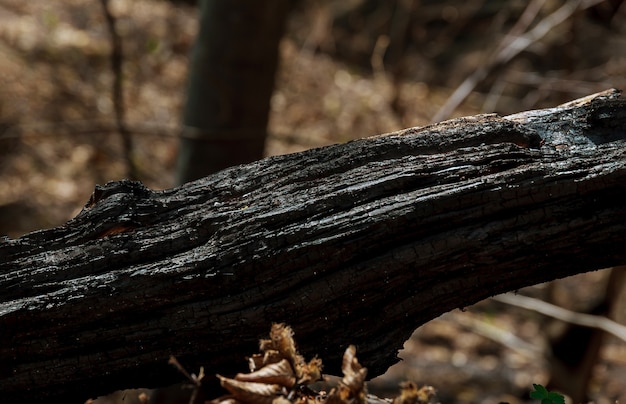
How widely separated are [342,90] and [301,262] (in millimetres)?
8645

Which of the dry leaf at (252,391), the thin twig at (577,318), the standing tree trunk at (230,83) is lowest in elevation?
the dry leaf at (252,391)

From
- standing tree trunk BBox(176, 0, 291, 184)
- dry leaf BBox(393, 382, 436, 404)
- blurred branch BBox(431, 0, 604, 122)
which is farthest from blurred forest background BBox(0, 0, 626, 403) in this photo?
dry leaf BBox(393, 382, 436, 404)

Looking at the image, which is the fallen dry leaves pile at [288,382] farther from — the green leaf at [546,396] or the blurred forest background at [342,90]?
the blurred forest background at [342,90]

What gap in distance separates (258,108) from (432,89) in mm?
6526

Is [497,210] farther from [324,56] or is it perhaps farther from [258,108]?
[324,56]

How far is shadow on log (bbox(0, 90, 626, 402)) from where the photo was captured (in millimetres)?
1897

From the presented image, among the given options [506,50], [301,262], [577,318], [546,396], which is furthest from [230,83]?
[546,396]

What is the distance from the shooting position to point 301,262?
1900mm

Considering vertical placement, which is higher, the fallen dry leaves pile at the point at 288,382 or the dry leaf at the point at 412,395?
the fallen dry leaves pile at the point at 288,382

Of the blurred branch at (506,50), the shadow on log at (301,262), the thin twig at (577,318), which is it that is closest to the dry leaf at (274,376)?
the shadow on log at (301,262)

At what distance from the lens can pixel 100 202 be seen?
82.4 inches

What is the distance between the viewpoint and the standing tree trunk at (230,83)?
444cm

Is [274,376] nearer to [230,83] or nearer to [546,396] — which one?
[546,396]

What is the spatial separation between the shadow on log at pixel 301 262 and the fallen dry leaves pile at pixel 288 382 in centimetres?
19
